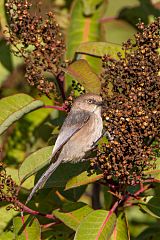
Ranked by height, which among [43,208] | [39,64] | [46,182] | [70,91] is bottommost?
[43,208]

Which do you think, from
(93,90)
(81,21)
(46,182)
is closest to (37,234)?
(46,182)

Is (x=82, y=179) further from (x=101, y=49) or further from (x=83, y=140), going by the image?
(x=101, y=49)

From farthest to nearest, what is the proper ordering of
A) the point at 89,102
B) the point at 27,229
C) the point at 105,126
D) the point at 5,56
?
1. the point at 5,56
2. the point at 89,102
3. the point at 27,229
4. the point at 105,126

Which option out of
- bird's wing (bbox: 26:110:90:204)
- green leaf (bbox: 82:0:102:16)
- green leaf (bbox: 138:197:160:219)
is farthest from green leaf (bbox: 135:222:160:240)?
green leaf (bbox: 82:0:102:16)

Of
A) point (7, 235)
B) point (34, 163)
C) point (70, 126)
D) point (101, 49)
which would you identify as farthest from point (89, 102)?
point (7, 235)

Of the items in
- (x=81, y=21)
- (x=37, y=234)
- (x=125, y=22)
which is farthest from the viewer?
(x=125, y=22)

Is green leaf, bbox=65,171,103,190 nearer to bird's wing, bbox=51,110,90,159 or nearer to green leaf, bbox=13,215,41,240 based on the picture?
bird's wing, bbox=51,110,90,159

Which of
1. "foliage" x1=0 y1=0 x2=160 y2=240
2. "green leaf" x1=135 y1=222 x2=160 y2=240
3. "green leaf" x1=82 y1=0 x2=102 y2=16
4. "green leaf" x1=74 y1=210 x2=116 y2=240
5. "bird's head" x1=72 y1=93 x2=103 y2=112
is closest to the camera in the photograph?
"foliage" x1=0 y1=0 x2=160 y2=240

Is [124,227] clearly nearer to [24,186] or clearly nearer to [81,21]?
[24,186]
